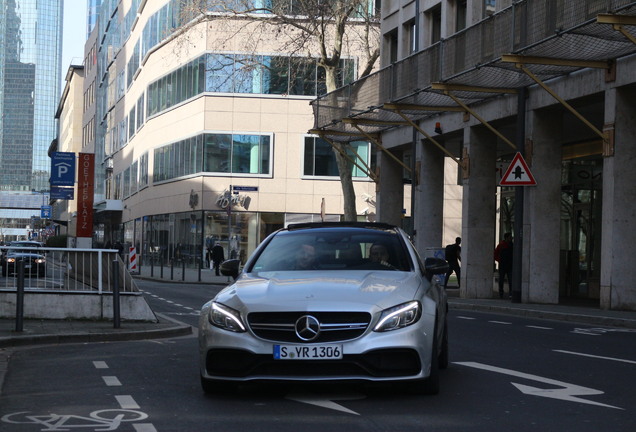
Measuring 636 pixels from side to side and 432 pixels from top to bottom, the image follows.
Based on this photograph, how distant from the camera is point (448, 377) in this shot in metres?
10.5

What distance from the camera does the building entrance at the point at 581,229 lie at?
100 ft

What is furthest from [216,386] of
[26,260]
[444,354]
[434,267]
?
[26,260]

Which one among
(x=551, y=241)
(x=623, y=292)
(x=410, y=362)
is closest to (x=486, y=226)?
(x=551, y=241)

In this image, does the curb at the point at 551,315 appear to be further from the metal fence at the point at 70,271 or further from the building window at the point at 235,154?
the building window at the point at 235,154

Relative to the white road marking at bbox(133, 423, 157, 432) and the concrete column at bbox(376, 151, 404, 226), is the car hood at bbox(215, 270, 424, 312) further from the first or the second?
the concrete column at bbox(376, 151, 404, 226)

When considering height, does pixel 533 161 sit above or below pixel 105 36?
below

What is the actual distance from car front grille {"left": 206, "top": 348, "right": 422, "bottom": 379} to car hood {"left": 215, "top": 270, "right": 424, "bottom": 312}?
1.16ft

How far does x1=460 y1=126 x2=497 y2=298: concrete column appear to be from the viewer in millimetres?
31156

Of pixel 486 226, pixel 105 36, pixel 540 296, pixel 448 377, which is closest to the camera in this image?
pixel 448 377

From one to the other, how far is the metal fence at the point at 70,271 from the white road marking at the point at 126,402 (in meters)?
8.09

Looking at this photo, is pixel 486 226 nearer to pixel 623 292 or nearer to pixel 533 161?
pixel 533 161

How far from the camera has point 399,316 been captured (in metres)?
8.55

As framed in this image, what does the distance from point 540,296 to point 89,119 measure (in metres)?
98.6

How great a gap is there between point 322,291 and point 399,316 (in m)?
0.62
